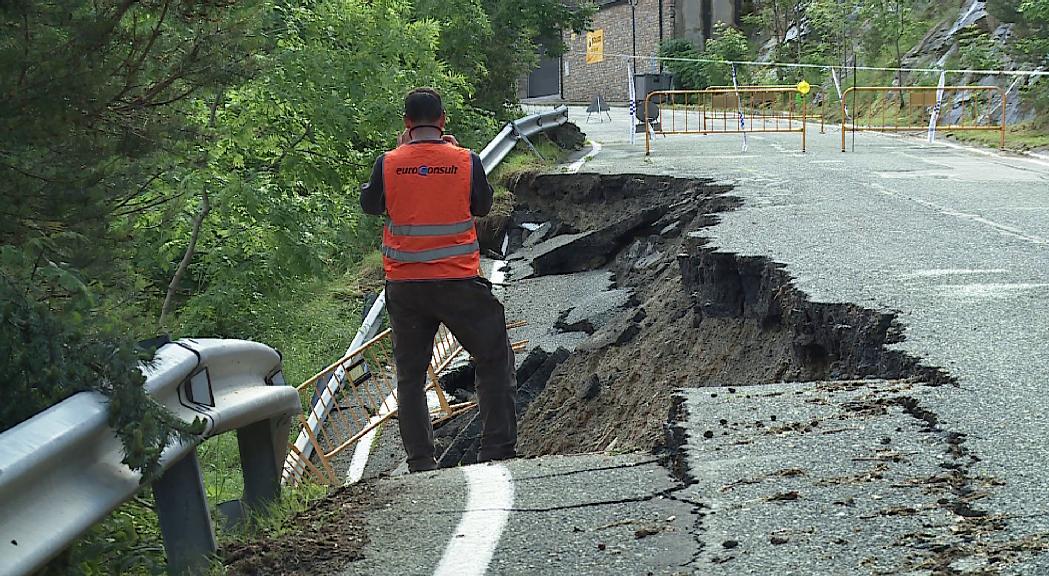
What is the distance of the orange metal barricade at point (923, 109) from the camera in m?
24.0

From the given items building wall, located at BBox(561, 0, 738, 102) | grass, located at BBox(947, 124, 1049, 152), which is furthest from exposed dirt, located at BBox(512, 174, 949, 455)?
building wall, located at BBox(561, 0, 738, 102)

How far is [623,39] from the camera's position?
55.2 metres

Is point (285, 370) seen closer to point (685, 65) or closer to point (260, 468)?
point (260, 468)

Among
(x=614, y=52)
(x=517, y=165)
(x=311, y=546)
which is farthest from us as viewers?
(x=614, y=52)

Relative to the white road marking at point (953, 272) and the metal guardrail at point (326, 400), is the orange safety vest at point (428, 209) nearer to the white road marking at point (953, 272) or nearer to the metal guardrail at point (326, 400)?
the metal guardrail at point (326, 400)

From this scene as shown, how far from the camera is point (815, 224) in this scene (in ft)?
35.7

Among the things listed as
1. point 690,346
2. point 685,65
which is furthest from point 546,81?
point 690,346

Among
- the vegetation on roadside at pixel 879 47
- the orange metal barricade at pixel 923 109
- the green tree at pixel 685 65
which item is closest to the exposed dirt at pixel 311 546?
the vegetation on roadside at pixel 879 47

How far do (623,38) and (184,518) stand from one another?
175 ft

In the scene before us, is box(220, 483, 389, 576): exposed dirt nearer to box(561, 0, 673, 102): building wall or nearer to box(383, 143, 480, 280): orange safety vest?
box(383, 143, 480, 280): orange safety vest

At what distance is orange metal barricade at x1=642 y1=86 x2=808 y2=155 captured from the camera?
23.7 m

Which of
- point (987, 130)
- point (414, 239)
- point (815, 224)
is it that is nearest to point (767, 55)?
point (987, 130)

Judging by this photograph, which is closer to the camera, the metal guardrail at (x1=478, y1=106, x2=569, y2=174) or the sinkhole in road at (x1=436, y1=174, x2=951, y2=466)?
the sinkhole in road at (x1=436, y1=174, x2=951, y2=466)

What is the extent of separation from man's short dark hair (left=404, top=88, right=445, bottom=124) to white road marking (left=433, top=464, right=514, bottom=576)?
2.43 meters
